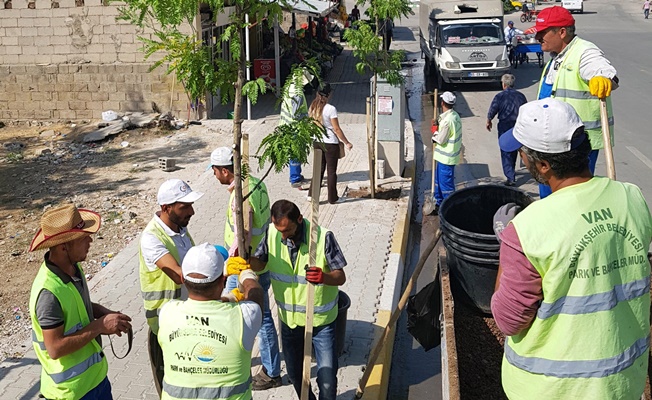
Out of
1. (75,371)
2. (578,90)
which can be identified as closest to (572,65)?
(578,90)

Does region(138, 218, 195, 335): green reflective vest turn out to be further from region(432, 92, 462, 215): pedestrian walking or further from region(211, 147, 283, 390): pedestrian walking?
region(432, 92, 462, 215): pedestrian walking

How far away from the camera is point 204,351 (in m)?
3.46

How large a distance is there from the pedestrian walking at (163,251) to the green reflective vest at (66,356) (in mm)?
791

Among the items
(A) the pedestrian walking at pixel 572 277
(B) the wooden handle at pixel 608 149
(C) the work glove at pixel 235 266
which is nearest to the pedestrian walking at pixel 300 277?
(C) the work glove at pixel 235 266

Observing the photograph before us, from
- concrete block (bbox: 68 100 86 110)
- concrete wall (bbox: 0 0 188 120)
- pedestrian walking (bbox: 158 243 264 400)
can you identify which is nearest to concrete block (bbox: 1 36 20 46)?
concrete wall (bbox: 0 0 188 120)

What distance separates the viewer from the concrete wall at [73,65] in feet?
55.9

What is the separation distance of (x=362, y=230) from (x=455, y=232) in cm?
456

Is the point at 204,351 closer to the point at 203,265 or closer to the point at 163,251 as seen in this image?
the point at 203,265

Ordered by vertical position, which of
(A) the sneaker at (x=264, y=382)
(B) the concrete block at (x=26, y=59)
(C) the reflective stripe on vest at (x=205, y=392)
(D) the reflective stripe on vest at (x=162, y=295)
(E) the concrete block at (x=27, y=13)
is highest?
(E) the concrete block at (x=27, y=13)

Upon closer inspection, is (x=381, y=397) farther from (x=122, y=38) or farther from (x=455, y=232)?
(x=122, y=38)

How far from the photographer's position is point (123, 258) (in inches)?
349

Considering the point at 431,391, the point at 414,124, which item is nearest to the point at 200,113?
the point at 414,124

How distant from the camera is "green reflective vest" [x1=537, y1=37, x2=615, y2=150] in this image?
513cm

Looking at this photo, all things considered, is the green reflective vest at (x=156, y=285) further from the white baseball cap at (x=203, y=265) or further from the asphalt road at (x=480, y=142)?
the asphalt road at (x=480, y=142)
